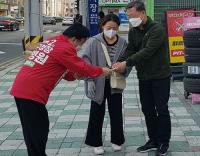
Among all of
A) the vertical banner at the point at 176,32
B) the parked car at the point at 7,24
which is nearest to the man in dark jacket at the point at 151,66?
the vertical banner at the point at 176,32

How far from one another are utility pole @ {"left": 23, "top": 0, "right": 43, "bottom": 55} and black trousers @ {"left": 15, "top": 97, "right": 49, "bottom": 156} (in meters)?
7.79

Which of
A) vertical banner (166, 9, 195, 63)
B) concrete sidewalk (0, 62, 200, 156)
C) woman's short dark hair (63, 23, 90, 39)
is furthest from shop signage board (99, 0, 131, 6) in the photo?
woman's short dark hair (63, 23, 90, 39)

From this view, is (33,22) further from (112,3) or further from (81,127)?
(112,3)

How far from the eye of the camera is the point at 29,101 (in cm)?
495

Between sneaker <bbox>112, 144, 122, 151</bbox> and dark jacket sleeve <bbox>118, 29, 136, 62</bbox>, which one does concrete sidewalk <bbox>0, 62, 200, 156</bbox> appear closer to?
sneaker <bbox>112, 144, 122, 151</bbox>

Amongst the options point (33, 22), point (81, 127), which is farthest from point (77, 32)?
point (33, 22)

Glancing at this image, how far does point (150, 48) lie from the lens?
5.83 meters

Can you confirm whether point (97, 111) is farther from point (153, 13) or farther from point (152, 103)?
point (153, 13)

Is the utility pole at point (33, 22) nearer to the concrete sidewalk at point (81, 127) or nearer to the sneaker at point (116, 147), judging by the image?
A: the concrete sidewalk at point (81, 127)

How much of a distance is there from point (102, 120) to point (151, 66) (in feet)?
3.04

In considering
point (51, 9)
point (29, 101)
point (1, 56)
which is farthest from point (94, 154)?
point (51, 9)

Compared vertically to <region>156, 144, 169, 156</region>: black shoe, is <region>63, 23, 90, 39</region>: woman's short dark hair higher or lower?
higher

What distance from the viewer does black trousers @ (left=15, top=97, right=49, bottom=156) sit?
4969 millimetres

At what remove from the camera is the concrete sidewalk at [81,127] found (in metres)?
6.51
